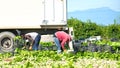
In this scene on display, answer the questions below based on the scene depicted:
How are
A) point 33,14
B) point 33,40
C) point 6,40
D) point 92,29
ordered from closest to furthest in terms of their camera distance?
point 33,40, point 33,14, point 6,40, point 92,29

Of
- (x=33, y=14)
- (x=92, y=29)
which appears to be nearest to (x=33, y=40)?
(x=33, y=14)

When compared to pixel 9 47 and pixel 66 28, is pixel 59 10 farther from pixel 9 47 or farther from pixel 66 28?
pixel 9 47

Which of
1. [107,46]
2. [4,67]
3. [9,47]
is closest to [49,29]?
[9,47]

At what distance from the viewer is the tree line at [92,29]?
3372 centimetres

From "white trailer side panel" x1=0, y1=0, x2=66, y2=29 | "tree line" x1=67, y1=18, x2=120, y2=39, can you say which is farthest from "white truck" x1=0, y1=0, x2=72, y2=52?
"tree line" x1=67, y1=18, x2=120, y2=39

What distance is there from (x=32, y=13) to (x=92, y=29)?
1812 cm

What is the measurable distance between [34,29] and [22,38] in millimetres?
1842

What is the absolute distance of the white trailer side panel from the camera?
58.0ft

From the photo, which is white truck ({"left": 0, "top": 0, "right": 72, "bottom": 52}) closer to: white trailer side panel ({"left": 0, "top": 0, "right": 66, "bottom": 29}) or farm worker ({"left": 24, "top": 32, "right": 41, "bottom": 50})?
white trailer side panel ({"left": 0, "top": 0, "right": 66, "bottom": 29})

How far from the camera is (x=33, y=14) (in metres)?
17.7

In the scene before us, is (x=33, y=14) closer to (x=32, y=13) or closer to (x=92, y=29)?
(x=32, y=13)

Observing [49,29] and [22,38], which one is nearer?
[22,38]

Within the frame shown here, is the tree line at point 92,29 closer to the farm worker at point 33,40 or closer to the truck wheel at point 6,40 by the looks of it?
the truck wheel at point 6,40

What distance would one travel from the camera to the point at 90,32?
34969 mm
